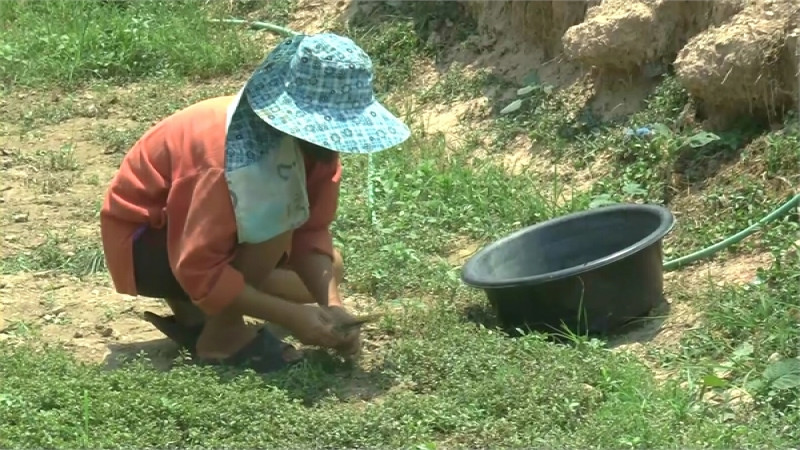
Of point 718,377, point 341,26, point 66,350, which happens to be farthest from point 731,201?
point 341,26

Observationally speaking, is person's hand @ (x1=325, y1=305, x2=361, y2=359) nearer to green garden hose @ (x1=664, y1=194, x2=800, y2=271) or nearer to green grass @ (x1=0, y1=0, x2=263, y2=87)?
green garden hose @ (x1=664, y1=194, x2=800, y2=271)

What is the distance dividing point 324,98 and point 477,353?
0.96 meters

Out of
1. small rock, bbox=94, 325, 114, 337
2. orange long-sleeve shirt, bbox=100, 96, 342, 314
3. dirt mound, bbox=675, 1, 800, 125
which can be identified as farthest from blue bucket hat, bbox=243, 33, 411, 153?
dirt mound, bbox=675, 1, 800, 125

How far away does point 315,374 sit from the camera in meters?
4.07

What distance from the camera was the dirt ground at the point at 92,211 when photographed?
15.2 ft

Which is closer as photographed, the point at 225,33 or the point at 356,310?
the point at 356,310

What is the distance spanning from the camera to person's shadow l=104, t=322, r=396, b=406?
13.1 ft

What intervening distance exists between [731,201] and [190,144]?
2.23 metres

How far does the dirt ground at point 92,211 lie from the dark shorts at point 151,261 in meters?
0.30

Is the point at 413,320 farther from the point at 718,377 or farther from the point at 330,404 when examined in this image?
the point at 718,377

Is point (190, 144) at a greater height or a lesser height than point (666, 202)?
greater

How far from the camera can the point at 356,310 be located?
4.86 meters

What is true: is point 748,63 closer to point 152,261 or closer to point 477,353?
point 477,353

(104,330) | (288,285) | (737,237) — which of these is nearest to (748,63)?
(737,237)
